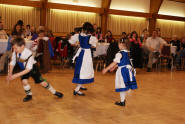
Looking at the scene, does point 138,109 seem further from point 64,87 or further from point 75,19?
point 75,19

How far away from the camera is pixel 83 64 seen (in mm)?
3949

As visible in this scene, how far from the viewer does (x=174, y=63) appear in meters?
8.45

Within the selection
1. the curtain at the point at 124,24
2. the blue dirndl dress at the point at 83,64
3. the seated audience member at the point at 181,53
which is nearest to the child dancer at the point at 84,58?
the blue dirndl dress at the point at 83,64

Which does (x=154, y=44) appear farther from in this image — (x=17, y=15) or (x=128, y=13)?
(x=17, y=15)

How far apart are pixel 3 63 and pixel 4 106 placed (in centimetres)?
241

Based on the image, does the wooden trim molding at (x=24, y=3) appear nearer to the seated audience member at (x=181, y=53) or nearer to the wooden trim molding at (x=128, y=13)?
the wooden trim molding at (x=128, y=13)

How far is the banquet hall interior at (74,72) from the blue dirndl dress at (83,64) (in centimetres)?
16

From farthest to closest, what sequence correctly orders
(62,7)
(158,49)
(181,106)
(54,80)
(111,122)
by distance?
1. (62,7)
2. (158,49)
3. (54,80)
4. (181,106)
5. (111,122)

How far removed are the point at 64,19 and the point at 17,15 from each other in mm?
2223

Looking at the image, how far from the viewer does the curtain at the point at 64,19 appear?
428 inches

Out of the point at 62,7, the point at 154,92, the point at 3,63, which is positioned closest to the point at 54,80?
the point at 3,63

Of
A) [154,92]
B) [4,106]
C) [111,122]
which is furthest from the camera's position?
[154,92]

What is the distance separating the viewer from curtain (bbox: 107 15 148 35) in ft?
41.2

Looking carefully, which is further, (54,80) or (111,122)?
(54,80)
